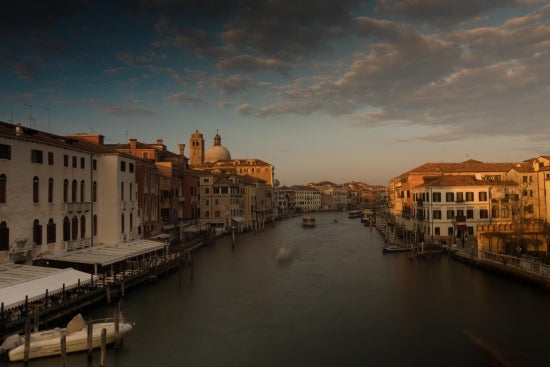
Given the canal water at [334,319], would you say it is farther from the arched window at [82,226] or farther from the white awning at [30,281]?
the arched window at [82,226]

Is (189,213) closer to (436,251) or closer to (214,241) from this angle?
(214,241)

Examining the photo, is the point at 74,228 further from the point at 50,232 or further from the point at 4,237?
the point at 4,237

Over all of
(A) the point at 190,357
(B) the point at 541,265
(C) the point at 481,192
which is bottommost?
(A) the point at 190,357

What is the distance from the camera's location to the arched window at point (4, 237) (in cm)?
2011

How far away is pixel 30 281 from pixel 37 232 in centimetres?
543

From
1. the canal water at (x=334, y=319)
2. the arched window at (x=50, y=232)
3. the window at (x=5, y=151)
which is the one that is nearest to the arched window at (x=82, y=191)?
the arched window at (x=50, y=232)

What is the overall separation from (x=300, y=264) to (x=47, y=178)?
2086cm

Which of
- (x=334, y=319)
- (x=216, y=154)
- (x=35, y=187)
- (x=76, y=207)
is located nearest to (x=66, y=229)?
(x=76, y=207)

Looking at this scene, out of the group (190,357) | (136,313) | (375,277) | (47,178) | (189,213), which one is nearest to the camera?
(190,357)

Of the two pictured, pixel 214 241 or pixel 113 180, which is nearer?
pixel 113 180

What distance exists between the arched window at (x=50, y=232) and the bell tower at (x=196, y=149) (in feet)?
264

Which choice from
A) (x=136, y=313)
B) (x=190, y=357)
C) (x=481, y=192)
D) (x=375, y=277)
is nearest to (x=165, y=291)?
(x=136, y=313)

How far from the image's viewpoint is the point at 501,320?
19.8 m

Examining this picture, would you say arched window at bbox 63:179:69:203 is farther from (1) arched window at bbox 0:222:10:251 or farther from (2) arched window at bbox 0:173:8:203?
(1) arched window at bbox 0:222:10:251
